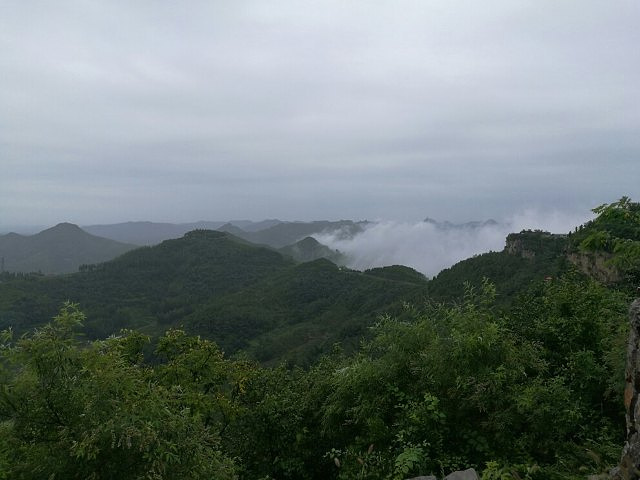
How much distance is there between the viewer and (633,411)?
5812mm

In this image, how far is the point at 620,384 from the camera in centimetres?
856

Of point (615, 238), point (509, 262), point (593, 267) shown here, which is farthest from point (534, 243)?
point (615, 238)

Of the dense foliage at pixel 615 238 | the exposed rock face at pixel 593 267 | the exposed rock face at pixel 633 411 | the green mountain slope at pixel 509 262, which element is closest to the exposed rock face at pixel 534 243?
the green mountain slope at pixel 509 262

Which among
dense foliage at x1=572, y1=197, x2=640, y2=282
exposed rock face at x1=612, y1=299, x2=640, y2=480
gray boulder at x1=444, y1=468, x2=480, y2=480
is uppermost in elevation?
dense foliage at x1=572, y1=197, x2=640, y2=282

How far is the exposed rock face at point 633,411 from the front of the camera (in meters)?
5.45

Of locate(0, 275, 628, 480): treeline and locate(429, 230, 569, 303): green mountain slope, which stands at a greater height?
locate(0, 275, 628, 480): treeline

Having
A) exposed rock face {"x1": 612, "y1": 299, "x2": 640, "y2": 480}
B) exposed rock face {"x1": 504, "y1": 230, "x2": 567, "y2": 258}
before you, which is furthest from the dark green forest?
exposed rock face {"x1": 504, "y1": 230, "x2": 567, "y2": 258}

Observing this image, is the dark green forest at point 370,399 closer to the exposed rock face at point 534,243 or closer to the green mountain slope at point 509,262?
the green mountain slope at point 509,262

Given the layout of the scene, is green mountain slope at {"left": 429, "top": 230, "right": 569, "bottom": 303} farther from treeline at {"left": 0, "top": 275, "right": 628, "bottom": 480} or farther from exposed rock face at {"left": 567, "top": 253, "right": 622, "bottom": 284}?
treeline at {"left": 0, "top": 275, "right": 628, "bottom": 480}

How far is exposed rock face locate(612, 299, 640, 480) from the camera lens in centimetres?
545

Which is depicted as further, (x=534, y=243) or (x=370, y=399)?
(x=534, y=243)

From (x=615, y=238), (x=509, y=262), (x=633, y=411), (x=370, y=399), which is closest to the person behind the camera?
(x=633, y=411)

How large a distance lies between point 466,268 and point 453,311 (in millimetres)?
116363

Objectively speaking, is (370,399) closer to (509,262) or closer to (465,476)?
(465,476)
